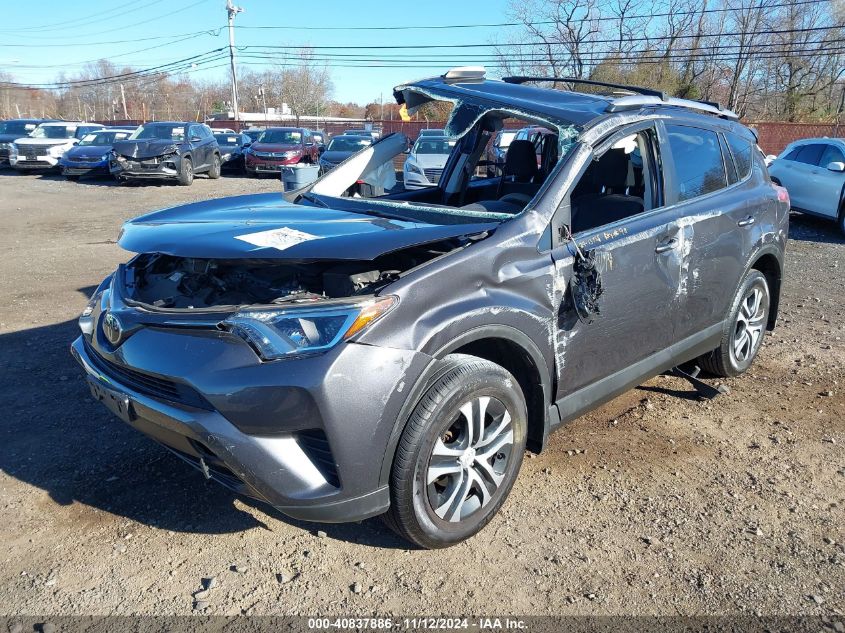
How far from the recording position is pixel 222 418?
242 cm

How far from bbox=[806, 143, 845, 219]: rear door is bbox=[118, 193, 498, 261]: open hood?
10776mm

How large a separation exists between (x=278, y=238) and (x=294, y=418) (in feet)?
2.80

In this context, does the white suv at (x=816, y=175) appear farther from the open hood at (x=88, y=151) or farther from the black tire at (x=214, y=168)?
the open hood at (x=88, y=151)

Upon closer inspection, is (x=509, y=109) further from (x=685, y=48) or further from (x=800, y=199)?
(x=685, y=48)

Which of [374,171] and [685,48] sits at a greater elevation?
[685,48]

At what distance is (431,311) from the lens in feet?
8.60

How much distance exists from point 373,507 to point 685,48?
42647mm

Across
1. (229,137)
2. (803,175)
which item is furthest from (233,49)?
(803,175)

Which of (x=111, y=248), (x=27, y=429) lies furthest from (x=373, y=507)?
(x=111, y=248)

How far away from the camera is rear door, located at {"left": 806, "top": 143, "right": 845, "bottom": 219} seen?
37.0 ft

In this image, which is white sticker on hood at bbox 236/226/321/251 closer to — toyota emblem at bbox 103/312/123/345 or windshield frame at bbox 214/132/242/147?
toyota emblem at bbox 103/312/123/345

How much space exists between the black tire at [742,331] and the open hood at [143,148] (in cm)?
1593

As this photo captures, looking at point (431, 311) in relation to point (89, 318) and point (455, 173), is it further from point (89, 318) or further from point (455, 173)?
point (455, 173)

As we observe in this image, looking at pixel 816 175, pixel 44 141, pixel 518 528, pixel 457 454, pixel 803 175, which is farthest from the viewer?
pixel 44 141
